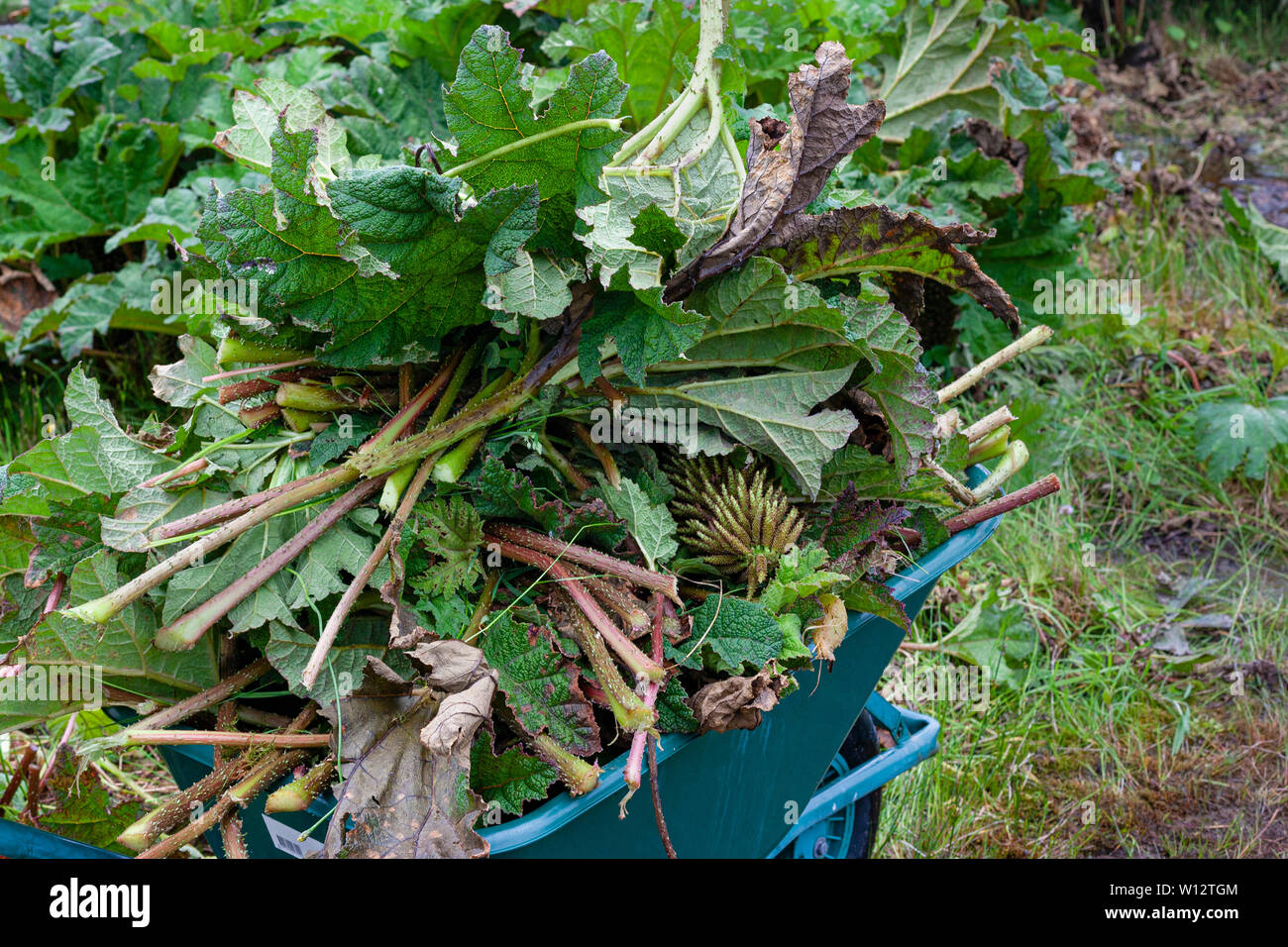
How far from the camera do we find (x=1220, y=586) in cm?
290

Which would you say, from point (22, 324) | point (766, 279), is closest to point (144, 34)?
point (22, 324)

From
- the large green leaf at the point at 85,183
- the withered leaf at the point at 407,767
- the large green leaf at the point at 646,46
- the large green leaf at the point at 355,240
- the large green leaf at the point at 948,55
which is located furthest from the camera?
the large green leaf at the point at 85,183

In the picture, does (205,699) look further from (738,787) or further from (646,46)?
(646,46)

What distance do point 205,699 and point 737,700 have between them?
2.21 feet

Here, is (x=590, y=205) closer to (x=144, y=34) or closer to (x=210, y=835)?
(x=210, y=835)

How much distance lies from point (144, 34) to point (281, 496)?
2.90 meters

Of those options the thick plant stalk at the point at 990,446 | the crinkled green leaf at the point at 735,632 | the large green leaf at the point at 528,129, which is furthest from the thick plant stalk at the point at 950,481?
the large green leaf at the point at 528,129

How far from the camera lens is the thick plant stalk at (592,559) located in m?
1.37

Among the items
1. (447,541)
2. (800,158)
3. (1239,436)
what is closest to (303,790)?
(447,541)

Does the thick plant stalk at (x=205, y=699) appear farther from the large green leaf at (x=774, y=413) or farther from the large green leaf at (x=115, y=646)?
the large green leaf at (x=774, y=413)

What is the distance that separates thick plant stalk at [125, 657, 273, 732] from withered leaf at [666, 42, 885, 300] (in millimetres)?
Result: 744

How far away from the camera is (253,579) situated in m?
1.34

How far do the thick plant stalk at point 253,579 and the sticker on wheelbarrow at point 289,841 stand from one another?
249mm

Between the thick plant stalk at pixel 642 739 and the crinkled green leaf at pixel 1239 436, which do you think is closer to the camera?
the thick plant stalk at pixel 642 739
